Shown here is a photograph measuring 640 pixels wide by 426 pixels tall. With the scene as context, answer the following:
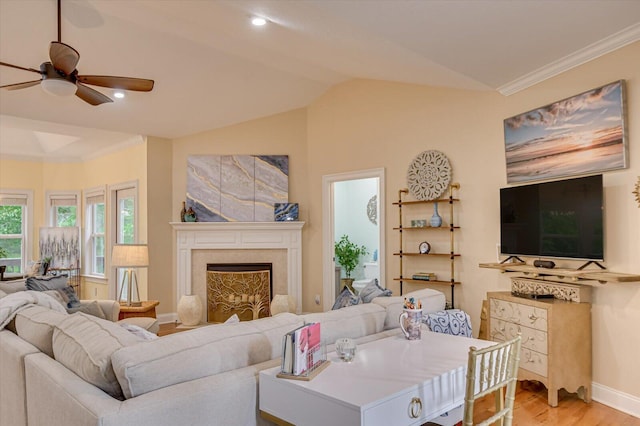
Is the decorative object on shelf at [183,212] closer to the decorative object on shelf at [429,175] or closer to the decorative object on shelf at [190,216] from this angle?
the decorative object on shelf at [190,216]

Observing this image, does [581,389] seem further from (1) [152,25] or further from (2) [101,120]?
(2) [101,120]

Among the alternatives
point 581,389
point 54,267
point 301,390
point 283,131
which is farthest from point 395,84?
point 54,267

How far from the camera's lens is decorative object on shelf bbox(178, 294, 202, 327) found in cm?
599

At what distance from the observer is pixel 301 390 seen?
62.0 inches

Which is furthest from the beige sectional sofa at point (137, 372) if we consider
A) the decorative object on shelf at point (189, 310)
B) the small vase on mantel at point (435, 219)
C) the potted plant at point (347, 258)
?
the potted plant at point (347, 258)

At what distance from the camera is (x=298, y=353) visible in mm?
1668

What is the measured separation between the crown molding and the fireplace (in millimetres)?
3875

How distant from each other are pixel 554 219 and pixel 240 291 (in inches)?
165

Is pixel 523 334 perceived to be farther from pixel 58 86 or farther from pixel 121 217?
pixel 121 217

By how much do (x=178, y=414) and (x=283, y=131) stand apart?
514cm

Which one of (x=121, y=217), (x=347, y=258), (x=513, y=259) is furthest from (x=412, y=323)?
(x=121, y=217)

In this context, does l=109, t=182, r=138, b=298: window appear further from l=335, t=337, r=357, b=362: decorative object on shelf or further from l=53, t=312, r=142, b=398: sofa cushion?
l=335, t=337, r=357, b=362: decorative object on shelf

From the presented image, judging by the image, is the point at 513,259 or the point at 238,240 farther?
the point at 238,240

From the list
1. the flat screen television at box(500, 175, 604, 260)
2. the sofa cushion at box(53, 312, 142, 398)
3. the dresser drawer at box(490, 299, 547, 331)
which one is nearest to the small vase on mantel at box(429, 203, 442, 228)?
the flat screen television at box(500, 175, 604, 260)
